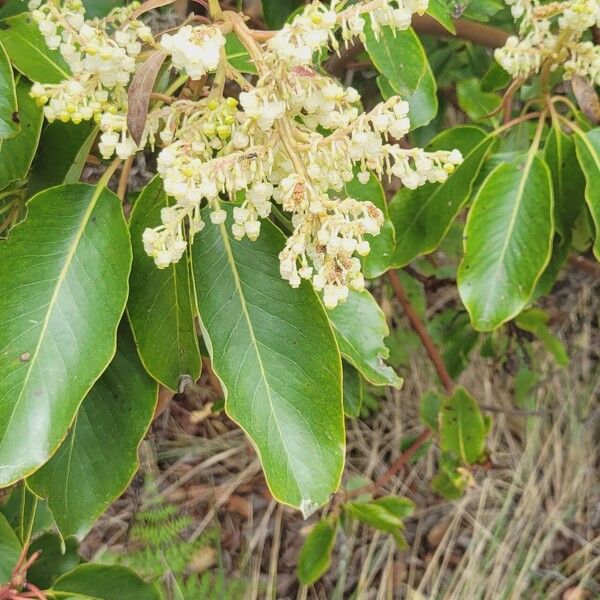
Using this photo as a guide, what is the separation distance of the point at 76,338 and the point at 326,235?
278 millimetres

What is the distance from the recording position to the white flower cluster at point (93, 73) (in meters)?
0.60

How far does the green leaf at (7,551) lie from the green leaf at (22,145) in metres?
0.43

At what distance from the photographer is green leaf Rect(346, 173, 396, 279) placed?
88 centimetres

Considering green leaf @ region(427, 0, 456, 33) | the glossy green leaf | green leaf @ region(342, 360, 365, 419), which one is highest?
green leaf @ region(427, 0, 456, 33)

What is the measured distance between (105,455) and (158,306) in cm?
19

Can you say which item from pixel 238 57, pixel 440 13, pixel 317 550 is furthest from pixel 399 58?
pixel 317 550

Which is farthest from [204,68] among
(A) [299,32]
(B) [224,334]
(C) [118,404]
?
(C) [118,404]

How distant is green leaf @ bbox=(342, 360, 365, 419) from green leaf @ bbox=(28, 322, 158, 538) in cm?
→ 39

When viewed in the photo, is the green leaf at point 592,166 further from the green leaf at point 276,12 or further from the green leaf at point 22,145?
the green leaf at point 22,145

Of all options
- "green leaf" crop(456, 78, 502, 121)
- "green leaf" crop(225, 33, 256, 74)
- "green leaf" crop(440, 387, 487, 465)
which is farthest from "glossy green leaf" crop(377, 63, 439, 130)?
"green leaf" crop(440, 387, 487, 465)

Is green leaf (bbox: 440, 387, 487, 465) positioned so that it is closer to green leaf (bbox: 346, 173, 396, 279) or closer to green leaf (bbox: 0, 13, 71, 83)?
green leaf (bbox: 346, 173, 396, 279)

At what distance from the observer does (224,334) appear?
29.3 inches

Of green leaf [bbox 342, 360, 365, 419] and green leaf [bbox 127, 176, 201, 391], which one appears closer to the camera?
green leaf [bbox 127, 176, 201, 391]

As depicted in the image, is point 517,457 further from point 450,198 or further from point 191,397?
point 450,198
